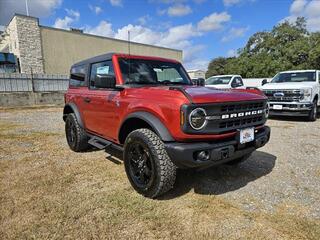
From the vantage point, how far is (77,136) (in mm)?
4867

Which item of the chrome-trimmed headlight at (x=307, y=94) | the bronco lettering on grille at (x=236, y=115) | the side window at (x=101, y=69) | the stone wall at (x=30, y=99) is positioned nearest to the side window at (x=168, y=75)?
the side window at (x=101, y=69)

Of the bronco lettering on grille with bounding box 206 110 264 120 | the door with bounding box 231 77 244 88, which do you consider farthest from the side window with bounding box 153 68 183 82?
the door with bounding box 231 77 244 88

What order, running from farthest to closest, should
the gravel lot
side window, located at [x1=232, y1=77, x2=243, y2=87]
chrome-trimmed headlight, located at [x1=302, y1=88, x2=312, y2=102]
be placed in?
1. side window, located at [x1=232, y1=77, x2=243, y2=87]
2. chrome-trimmed headlight, located at [x1=302, y1=88, x2=312, y2=102]
3. the gravel lot

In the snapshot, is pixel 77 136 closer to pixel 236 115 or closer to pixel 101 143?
pixel 101 143

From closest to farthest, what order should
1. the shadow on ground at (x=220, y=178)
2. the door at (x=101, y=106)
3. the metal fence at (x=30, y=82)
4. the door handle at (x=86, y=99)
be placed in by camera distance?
the shadow on ground at (x=220, y=178) → the door at (x=101, y=106) → the door handle at (x=86, y=99) → the metal fence at (x=30, y=82)

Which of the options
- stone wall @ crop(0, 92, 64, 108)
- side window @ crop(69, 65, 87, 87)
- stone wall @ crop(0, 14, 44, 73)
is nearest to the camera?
side window @ crop(69, 65, 87, 87)

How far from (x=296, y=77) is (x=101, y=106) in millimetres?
8667

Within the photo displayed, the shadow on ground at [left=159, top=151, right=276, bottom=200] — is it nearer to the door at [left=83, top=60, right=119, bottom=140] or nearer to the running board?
the running board

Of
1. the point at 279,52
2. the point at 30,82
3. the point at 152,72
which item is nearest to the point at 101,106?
the point at 152,72

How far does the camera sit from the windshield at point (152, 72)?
147 inches

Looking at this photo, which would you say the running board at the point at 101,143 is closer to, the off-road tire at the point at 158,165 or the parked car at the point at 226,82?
the off-road tire at the point at 158,165

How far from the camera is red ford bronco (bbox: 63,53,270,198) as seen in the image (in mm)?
2641

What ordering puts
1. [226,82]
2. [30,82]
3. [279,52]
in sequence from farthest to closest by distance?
1. [279,52]
2. [30,82]
3. [226,82]

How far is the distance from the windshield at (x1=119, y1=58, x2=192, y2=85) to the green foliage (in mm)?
29609
